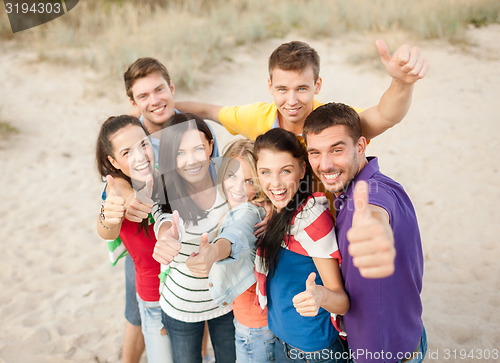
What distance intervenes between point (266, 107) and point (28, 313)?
2.72 meters

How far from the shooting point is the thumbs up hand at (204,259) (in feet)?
5.01

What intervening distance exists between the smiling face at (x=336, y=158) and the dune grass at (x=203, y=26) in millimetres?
5321

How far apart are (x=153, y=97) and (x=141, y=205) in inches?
36.8

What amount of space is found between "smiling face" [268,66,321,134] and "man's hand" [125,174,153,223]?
0.89 m

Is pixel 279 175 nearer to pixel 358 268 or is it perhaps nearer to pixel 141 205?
pixel 358 268

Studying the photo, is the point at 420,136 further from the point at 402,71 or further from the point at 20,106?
the point at 20,106

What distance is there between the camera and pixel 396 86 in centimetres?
175

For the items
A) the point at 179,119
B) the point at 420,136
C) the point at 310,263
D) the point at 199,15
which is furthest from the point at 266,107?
the point at 199,15

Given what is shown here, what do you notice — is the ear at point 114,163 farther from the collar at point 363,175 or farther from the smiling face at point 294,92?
the collar at point 363,175

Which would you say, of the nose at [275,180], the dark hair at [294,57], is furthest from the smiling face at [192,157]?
the dark hair at [294,57]

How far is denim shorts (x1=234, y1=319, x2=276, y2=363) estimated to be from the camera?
186 cm

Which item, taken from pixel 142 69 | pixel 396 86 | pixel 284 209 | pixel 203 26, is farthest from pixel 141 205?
pixel 203 26

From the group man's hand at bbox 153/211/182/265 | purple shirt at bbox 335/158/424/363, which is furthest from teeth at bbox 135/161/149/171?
purple shirt at bbox 335/158/424/363

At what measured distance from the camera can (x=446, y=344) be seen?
290cm
